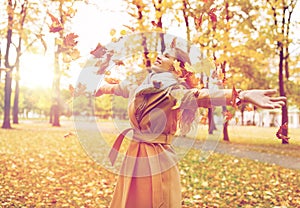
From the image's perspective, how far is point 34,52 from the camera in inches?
858

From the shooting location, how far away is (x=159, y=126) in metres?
2.72

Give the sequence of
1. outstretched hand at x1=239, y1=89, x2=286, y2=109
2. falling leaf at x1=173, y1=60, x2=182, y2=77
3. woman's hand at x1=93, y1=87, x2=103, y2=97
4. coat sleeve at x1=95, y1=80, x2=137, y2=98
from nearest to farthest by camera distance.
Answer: outstretched hand at x1=239, y1=89, x2=286, y2=109 < falling leaf at x1=173, y1=60, x2=182, y2=77 < coat sleeve at x1=95, y1=80, x2=137, y2=98 < woman's hand at x1=93, y1=87, x2=103, y2=97

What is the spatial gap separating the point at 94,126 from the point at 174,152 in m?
1.04

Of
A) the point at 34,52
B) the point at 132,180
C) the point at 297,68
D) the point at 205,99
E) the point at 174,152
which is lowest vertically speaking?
the point at 132,180

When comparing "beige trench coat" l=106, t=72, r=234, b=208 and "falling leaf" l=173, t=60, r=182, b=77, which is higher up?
"falling leaf" l=173, t=60, r=182, b=77

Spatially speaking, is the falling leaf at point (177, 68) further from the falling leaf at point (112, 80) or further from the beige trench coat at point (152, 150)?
the falling leaf at point (112, 80)

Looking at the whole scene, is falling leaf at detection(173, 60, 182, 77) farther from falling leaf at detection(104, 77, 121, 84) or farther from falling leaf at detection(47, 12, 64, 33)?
falling leaf at detection(47, 12, 64, 33)

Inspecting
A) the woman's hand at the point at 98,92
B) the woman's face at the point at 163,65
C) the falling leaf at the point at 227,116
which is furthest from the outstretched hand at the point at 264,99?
the woman's hand at the point at 98,92

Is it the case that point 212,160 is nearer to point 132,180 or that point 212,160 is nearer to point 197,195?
point 197,195

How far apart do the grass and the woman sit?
901 millimetres

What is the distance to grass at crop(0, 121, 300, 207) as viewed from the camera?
245 inches

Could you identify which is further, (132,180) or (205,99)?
(132,180)

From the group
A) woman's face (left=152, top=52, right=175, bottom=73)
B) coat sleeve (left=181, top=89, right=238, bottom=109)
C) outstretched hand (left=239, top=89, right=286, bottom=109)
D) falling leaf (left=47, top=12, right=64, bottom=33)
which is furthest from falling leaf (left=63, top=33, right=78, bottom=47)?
outstretched hand (left=239, top=89, right=286, bottom=109)

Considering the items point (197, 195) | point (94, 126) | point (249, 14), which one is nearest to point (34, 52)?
point (249, 14)
